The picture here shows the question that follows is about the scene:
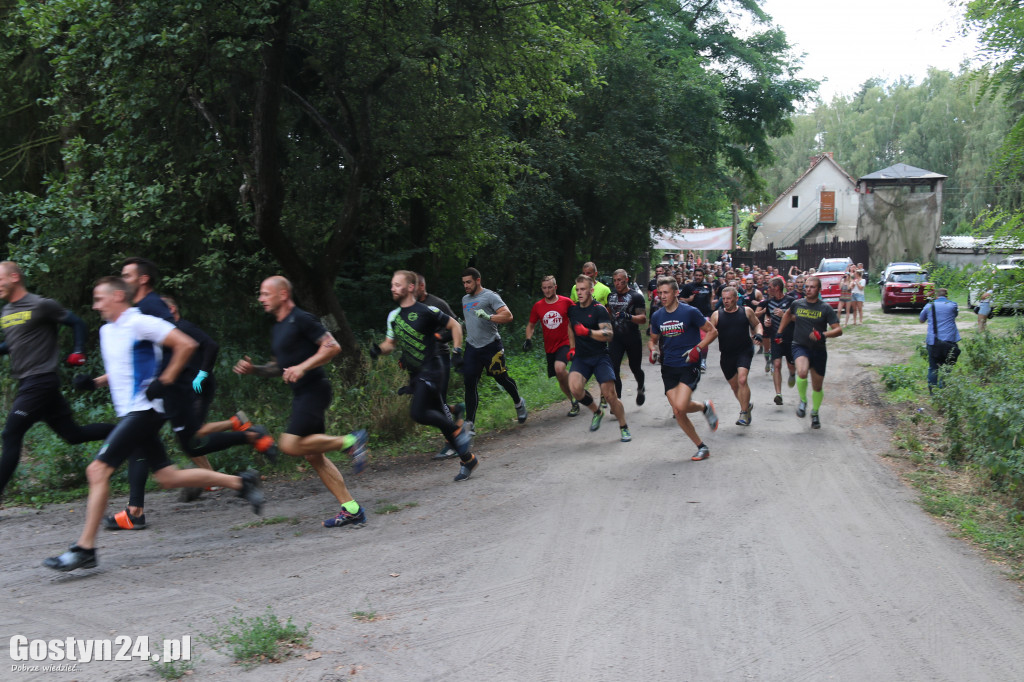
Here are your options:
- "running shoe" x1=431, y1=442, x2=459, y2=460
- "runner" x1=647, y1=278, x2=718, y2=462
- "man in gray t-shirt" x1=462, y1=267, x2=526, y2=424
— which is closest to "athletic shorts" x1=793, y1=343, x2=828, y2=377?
"runner" x1=647, y1=278, x2=718, y2=462

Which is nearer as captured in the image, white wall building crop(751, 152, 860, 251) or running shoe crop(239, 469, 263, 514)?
running shoe crop(239, 469, 263, 514)

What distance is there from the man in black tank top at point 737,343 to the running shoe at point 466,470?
4.12m

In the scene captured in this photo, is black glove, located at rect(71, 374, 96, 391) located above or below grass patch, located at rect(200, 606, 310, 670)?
above

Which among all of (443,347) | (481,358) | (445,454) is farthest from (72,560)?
(481,358)

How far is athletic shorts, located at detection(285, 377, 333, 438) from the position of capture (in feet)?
21.2

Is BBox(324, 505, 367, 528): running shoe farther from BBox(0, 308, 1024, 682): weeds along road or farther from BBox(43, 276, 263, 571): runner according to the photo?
BBox(43, 276, 263, 571): runner

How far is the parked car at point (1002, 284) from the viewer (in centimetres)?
934

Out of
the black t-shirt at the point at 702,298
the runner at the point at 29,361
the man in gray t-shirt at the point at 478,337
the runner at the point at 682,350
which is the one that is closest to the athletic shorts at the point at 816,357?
the runner at the point at 682,350

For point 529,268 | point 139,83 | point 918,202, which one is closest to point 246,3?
point 139,83

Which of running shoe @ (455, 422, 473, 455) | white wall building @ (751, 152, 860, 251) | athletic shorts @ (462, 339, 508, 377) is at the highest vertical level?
white wall building @ (751, 152, 860, 251)

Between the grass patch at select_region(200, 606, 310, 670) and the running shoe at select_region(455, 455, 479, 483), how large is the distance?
3.64 meters

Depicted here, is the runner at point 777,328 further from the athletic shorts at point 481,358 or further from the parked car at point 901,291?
the parked car at point 901,291

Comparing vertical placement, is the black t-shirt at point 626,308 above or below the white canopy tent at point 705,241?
below

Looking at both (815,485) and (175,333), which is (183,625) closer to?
(175,333)
